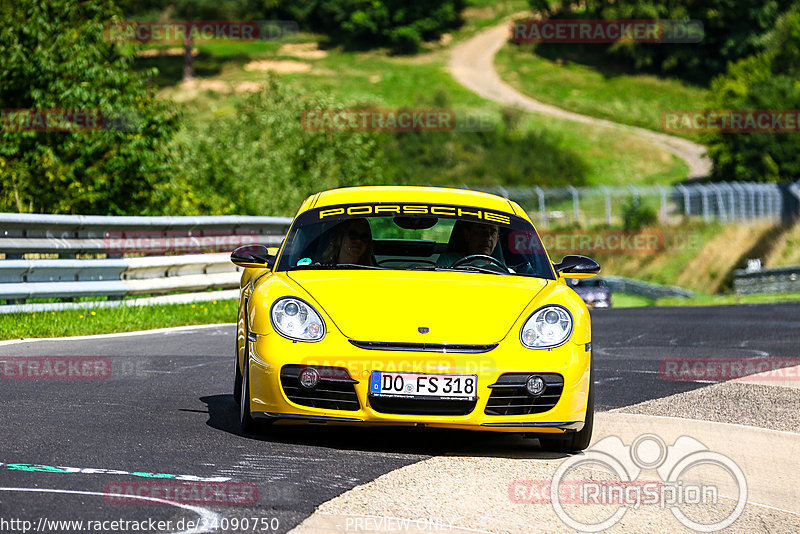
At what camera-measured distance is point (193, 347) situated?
11070 millimetres

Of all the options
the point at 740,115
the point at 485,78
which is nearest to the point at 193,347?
the point at 740,115

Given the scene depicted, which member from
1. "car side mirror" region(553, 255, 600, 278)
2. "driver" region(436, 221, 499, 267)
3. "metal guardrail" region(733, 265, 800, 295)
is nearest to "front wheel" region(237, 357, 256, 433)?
"driver" region(436, 221, 499, 267)

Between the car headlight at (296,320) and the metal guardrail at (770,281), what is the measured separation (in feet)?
81.0

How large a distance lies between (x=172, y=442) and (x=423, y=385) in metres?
1.30

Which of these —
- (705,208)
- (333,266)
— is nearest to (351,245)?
(333,266)

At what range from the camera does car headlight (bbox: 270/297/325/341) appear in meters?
6.29

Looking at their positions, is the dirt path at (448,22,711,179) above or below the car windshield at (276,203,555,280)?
below

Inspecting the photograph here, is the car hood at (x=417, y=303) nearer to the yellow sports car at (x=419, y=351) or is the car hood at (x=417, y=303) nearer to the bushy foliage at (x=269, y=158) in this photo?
the yellow sports car at (x=419, y=351)

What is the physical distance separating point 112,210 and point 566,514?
16656 mm

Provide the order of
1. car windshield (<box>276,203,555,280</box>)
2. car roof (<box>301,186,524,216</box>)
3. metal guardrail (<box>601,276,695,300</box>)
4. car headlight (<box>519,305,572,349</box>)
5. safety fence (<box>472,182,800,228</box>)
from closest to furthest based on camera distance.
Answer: car headlight (<box>519,305,572,349</box>) → car windshield (<box>276,203,555,280</box>) → car roof (<box>301,186,524,216</box>) → metal guardrail (<box>601,276,695,300</box>) → safety fence (<box>472,182,800,228</box>)

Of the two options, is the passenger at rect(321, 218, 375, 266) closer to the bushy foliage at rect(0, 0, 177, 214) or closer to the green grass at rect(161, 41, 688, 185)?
the bushy foliage at rect(0, 0, 177, 214)

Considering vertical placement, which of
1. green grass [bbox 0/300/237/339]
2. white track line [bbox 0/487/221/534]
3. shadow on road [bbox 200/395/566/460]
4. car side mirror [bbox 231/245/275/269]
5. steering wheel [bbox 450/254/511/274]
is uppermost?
steering wheel [bbox 450/254/511/274]

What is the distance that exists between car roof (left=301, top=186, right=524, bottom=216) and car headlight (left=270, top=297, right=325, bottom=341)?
1.45 metres

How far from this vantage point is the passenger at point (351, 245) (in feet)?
24.2
